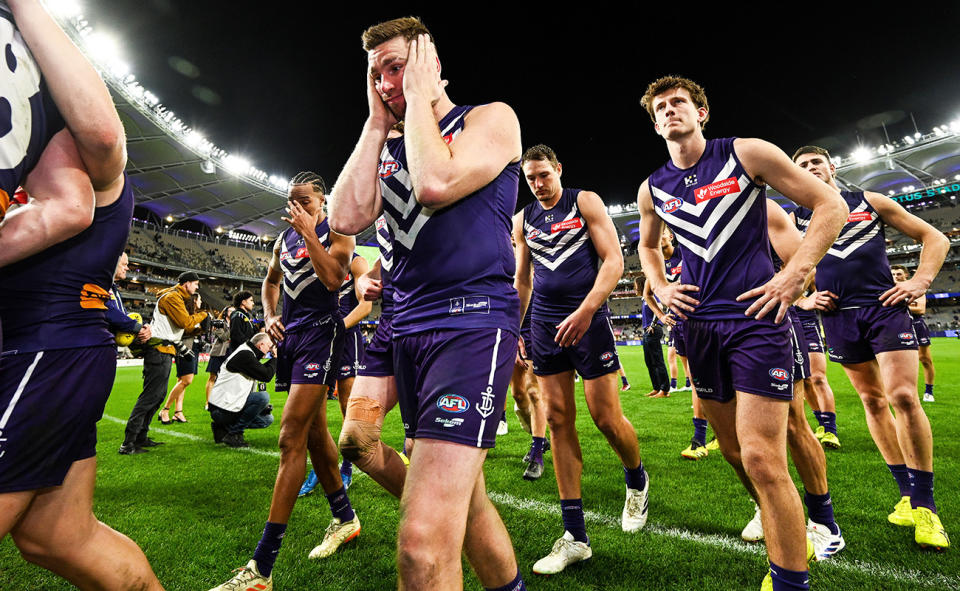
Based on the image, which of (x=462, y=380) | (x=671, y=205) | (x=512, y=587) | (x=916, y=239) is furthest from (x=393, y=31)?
(x=916, y=239)

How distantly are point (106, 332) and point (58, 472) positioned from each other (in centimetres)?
50

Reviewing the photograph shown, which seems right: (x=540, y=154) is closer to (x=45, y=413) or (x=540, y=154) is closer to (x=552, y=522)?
(x=552, y=522)

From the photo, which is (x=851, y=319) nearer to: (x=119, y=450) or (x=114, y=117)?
(x=114, y=117)

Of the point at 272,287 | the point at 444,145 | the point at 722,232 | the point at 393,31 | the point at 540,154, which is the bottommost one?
the point at 722,232

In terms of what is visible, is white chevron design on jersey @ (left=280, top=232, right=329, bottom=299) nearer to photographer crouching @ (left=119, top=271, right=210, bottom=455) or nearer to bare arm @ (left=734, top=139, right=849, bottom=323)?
bare arm @ (left=734, top=139, right=849, bottom=323)

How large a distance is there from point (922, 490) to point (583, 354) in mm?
2476

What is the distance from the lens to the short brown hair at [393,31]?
1830mm

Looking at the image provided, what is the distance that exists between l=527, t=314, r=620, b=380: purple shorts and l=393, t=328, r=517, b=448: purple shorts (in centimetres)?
209

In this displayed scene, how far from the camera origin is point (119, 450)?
258 inches

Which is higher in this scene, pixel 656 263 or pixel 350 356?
pixel 656 263

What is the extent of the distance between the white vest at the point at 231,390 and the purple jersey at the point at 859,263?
7106mm

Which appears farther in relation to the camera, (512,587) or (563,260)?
(563,260)

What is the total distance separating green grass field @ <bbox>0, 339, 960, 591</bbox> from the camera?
8.84ft

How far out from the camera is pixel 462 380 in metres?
1.44
